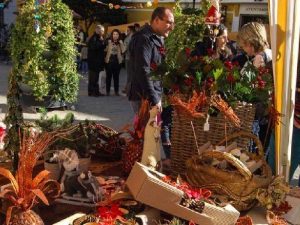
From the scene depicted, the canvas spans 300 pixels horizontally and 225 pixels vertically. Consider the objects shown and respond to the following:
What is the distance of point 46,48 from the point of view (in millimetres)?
6512

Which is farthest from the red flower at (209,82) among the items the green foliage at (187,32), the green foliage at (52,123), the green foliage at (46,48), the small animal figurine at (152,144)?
the green foliage at (187,32)

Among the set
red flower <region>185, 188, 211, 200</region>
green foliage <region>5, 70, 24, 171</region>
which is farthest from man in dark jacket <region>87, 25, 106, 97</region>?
red flower <region>185, 188, 211, 200</region>

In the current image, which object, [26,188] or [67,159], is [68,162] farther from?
[26,188]

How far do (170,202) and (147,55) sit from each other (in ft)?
5.89

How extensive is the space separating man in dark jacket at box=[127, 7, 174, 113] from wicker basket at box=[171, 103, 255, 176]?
1064 mm

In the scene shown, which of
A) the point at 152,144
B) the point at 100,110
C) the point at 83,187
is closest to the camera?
the point at 83,187

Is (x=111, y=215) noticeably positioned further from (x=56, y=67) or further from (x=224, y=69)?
(x=56, y=67)

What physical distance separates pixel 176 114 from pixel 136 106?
143cm

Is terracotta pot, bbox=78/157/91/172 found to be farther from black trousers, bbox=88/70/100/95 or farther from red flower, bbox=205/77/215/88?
black trousers, bbox=88/70/100/95

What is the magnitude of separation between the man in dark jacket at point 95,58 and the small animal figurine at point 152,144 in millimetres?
6974

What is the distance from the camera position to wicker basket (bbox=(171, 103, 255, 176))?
77.5 inches

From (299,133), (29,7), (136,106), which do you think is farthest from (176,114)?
(29,7)

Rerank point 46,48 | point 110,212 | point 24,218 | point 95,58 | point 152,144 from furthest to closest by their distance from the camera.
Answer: point 95,58 → point 46,48 → point 152,144 → point 110,212 → point 24,218

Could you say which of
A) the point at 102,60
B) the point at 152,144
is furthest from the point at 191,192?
the point at 102,60
